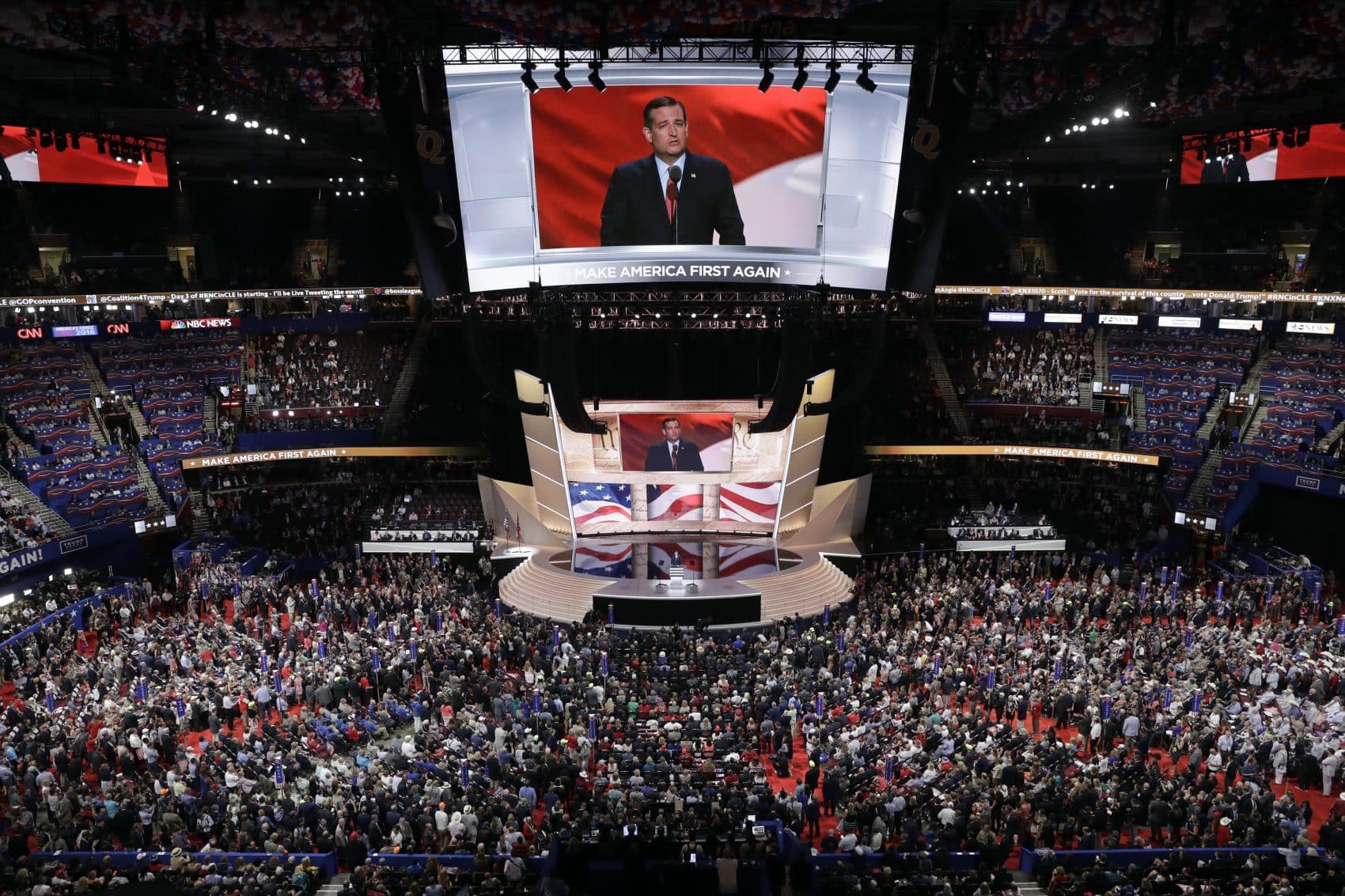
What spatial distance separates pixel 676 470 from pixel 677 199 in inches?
374

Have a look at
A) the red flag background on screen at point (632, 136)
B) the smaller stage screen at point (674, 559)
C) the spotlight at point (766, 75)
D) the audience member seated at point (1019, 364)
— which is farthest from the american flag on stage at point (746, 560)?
the spotlight at point (766, 75)

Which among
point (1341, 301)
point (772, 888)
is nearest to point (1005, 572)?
point (1341, 301)

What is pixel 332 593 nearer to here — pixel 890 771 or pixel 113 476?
pixel 113 476

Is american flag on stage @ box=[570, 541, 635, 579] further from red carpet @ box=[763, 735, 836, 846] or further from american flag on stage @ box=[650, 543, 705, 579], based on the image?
red carpet @ box=[763, 735, 836, 846]

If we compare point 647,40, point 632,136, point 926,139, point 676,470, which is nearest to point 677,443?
point 676,470

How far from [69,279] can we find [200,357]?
5551 mm

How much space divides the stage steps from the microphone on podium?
10.8 metres

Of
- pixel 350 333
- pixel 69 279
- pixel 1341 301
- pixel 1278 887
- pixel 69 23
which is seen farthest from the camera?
pixel 350 333

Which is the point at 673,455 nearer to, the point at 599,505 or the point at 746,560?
the point at 599,505

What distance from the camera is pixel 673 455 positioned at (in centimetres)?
3209

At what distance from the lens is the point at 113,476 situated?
33.7m

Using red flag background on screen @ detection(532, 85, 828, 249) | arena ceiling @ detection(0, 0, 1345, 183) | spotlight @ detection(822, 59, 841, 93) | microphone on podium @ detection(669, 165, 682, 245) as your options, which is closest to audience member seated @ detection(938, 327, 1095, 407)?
arena ceiling @ detection(0, 0, 1345, 183)

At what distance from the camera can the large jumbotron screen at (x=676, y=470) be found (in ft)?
104

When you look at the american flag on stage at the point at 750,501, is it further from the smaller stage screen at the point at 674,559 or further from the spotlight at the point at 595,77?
the spotlight at the point at 595,77
